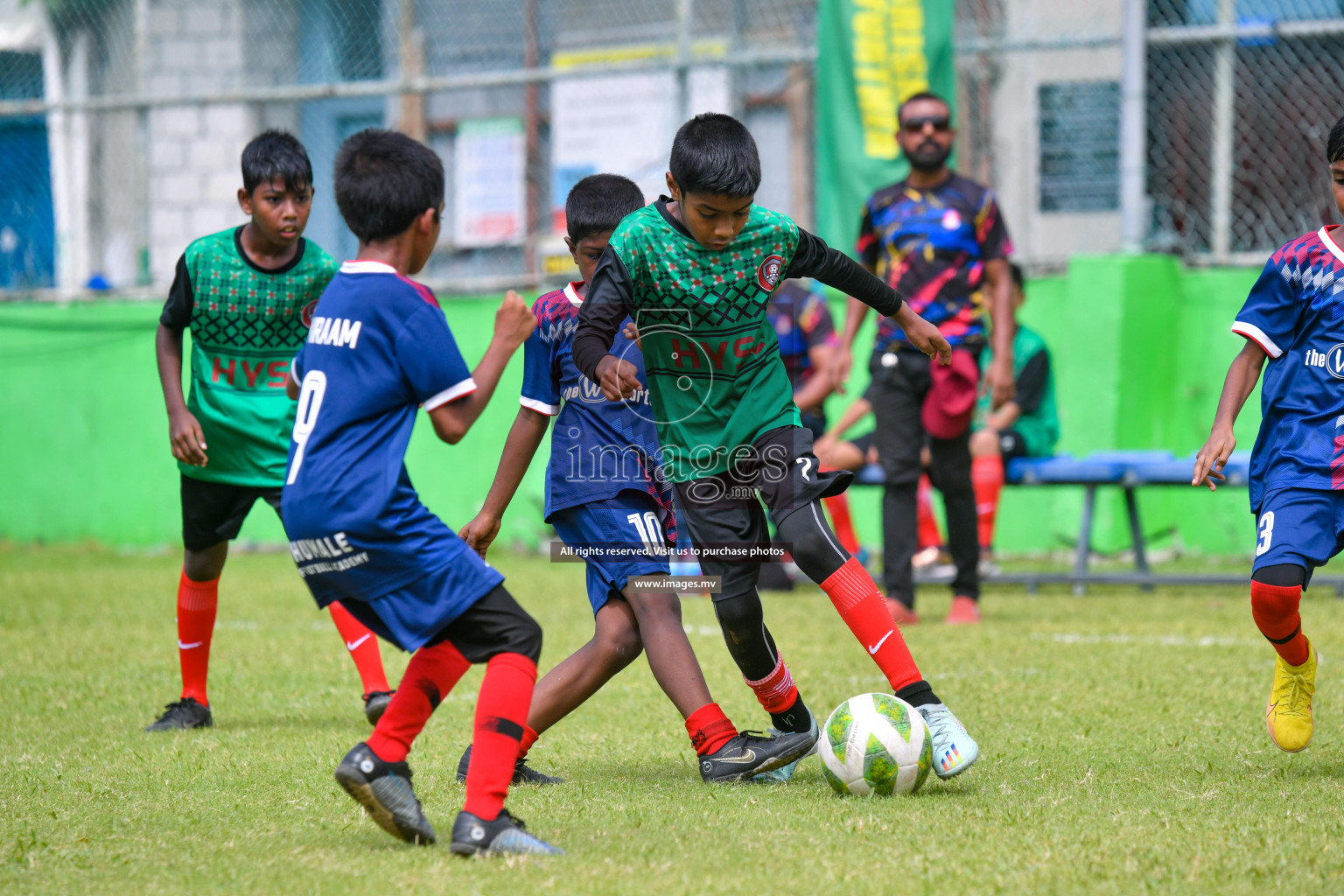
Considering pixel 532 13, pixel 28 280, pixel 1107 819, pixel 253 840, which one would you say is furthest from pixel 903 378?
pixel 28 280

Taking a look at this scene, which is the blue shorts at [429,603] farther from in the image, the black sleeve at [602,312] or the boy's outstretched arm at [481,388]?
the black sleeve at [602,312]

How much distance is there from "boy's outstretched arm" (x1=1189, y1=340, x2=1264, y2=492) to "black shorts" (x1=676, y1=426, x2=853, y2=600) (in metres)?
0.99

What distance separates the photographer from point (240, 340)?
489 centimetres

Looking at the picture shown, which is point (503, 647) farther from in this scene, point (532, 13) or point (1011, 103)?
point (532, 13)

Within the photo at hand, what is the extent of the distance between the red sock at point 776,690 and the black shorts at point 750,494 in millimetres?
285

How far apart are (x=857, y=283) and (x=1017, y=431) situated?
479cm

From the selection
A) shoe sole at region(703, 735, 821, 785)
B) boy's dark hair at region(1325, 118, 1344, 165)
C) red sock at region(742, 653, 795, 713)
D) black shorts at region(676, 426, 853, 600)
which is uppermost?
boy's dark hair at region(1325, 118, 1344, 165)

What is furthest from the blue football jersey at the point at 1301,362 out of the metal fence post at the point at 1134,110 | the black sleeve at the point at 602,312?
the metal fence post at the point at 1134,110

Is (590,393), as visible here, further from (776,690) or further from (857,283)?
(776,690)

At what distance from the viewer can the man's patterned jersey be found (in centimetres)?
701

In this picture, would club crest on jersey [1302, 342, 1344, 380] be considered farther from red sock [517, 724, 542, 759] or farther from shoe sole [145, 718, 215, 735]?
shoe sole [145, 718, 215, 735]

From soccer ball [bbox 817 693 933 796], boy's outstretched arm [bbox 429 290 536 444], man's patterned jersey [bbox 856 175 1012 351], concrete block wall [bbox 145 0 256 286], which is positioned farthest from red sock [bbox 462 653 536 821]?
concrete block wall [bbox 145 0 256 286]

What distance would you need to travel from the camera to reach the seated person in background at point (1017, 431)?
27.5 ft

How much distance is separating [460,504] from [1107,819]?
7.88 m
